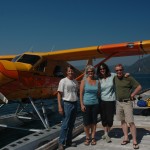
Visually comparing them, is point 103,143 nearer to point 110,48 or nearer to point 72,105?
point 72,105

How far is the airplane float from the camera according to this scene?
6.45m

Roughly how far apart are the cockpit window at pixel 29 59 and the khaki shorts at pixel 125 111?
3.36 m

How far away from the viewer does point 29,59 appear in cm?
770

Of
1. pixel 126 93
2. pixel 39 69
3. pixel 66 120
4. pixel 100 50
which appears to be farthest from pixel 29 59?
pixel 126 93

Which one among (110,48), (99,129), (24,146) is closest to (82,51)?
(110,48)

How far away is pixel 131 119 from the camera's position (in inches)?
196

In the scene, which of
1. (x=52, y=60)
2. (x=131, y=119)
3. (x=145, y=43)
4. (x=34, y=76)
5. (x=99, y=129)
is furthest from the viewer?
(x=52, y=60)

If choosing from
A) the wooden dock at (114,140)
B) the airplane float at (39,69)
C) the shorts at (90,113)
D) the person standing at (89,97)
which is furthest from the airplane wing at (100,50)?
the shorts at (90,113)

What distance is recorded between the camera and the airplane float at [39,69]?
6450mm

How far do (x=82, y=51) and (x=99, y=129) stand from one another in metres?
3.03

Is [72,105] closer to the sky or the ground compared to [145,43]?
closer to the ground

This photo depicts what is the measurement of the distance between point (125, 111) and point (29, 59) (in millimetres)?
3716

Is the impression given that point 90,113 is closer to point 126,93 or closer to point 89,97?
point 89,97

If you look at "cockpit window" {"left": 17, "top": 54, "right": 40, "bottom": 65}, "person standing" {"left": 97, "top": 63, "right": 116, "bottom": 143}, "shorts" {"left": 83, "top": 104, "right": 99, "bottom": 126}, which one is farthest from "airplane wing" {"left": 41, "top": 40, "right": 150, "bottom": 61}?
"shorts" {"left": 83, "top": 104, "right": 99, "bottom": 126}
